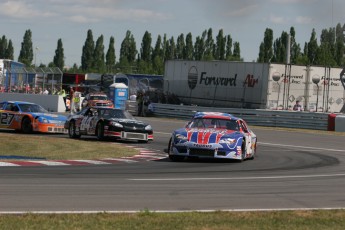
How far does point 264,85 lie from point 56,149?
2196 cm

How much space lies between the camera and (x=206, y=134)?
17391 millimetres

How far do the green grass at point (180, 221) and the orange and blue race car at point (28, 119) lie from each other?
18.3m

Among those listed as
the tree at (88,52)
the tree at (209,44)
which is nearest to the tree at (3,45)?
the tree at (88,52)

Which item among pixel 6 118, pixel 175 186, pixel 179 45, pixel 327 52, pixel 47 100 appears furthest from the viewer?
pixel 179 45

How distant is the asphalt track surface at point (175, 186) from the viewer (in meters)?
9.60

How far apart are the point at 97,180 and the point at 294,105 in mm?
29017

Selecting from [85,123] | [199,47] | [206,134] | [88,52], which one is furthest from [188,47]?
[206,134]

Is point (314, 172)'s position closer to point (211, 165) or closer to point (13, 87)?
point (211, 165)

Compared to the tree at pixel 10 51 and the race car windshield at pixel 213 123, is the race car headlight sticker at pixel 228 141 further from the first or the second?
the tree at pixel 10 51

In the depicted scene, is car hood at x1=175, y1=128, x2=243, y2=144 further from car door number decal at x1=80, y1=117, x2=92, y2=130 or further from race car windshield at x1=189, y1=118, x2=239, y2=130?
car door number decal at x1=80, y1=117, x2=92, y2=130

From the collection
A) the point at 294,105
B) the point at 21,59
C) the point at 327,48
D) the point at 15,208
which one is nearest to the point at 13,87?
the point at 294,105

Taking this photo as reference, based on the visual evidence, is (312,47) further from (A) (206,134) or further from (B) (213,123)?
(A) (206,134)

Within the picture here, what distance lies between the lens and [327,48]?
232 feet

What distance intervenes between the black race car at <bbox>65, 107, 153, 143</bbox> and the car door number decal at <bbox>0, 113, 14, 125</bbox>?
3078mm
